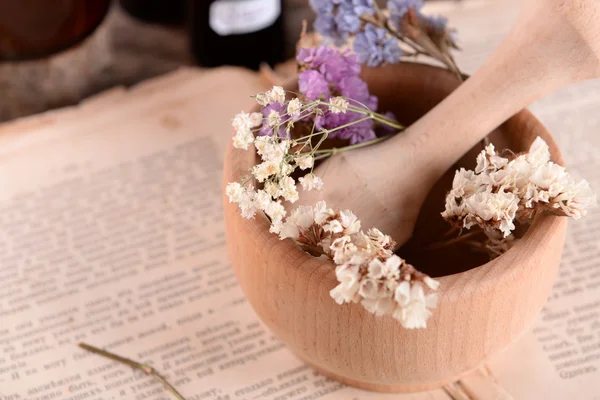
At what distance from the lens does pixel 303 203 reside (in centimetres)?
45

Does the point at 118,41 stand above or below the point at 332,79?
below

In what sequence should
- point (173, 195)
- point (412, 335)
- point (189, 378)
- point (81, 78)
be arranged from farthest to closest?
1. point (81, 78)
2. point (173, 195)
3. point (189, 378)
4. point (412, 335)

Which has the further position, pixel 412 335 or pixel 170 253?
pixel 170 253

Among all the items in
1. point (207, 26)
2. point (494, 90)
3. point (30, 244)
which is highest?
point (494, 90)

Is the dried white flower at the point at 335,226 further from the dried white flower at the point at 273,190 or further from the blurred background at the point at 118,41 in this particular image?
the blurred background at the point at 118,41

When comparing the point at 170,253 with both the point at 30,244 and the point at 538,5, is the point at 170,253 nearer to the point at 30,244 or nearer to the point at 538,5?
the point at 30,244

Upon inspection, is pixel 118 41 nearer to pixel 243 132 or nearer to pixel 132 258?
pixel 132 258

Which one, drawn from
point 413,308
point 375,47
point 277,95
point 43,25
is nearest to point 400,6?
point 375,47

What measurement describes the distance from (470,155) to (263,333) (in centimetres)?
21

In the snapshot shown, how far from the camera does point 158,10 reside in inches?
34.1

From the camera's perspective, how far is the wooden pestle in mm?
426

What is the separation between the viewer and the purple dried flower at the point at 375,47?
1.65 feet

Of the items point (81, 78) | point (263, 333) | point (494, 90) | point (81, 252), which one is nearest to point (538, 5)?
point (494, 90)

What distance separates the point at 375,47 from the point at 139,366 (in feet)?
0.94
